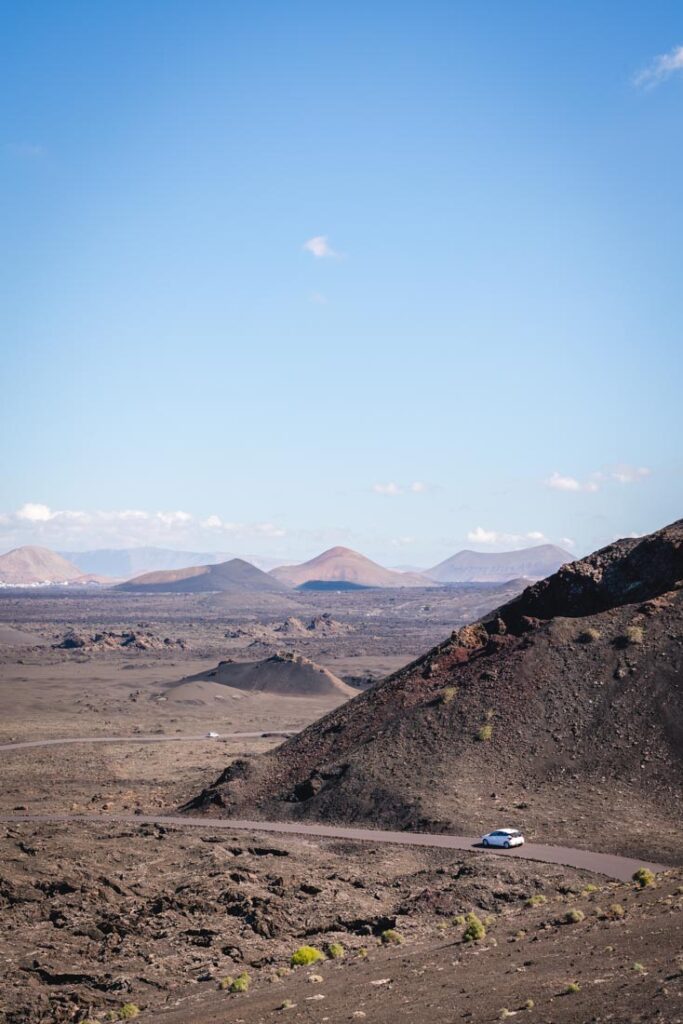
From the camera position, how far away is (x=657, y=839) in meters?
39.8

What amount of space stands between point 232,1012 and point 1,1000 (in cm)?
711

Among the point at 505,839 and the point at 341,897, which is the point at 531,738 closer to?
the point at 505,839

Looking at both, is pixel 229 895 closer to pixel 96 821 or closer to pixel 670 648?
pixel 96 821

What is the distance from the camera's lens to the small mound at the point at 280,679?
118 m

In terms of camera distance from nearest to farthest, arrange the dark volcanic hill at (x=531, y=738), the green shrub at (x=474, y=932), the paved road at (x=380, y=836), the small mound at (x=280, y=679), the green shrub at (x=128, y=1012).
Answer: the green shrub at (x=128, y=1012), the green shrub at (x=474, y=932), the paved road at (x=380, y=836), the dark volcanic hill at (x=531, y=738), the small mound at (x=280, y=679)

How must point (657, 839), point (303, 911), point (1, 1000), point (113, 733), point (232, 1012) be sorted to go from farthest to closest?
point (113, 733), point (657, 839), point (303, 911), point (1, 1000), point (232, 1012)

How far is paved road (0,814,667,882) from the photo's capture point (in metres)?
37.4

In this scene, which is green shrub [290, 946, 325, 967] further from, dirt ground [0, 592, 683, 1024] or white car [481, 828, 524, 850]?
white car [481, 828, 524, 850]

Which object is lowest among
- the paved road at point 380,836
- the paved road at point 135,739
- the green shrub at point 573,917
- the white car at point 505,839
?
the paved road at point 135,739

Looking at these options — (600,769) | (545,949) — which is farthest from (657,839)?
(545,949)

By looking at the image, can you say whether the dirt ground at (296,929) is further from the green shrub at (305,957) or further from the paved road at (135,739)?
the paved road at (135,739)

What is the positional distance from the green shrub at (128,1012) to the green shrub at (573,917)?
1059 centimetres

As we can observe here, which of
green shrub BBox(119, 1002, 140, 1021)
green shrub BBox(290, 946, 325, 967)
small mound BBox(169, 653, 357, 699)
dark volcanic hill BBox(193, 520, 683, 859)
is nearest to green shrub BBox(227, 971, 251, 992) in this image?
green shrub BBox(290, 946, 325, 967)

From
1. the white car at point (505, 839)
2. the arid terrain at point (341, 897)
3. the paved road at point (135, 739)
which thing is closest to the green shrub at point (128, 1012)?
the arid terrain at point (341, 897)
